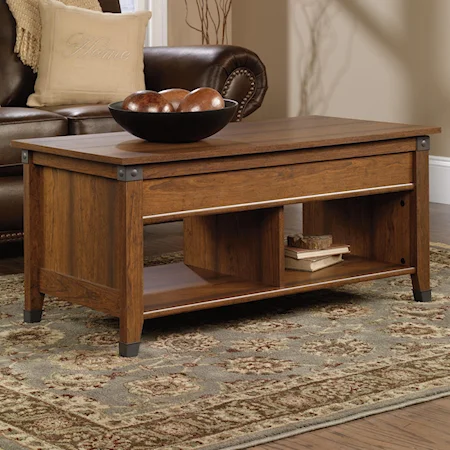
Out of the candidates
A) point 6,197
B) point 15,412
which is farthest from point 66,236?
point 6,197

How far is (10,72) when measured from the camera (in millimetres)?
4023

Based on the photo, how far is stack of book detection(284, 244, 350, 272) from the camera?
9.36 ft

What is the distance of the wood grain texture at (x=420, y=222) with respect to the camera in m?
2.88

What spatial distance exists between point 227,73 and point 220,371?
1814mm

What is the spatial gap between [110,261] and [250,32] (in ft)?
11.1

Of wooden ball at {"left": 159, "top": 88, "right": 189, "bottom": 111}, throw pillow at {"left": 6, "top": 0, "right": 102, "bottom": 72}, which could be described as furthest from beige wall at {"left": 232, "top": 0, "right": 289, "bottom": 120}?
wooden ball at {"left": 159, "top": 88, "right": 189, "bottom": 111}

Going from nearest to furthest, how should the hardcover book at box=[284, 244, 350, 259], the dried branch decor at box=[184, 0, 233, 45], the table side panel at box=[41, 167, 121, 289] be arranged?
the table side panel at box=[41, 167, 121, 289]
the hardcover book at box=[284, 244, 350, 259]
the dried branch decor at box=[184, 0, 233, 45]

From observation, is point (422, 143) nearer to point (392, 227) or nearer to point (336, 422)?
point (392, 227)

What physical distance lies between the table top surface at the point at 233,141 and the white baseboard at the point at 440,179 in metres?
1.71

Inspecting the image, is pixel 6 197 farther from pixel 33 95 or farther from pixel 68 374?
pixel 68 374

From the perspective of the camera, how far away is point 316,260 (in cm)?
287

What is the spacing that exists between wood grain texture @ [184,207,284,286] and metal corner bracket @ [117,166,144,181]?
0.45m

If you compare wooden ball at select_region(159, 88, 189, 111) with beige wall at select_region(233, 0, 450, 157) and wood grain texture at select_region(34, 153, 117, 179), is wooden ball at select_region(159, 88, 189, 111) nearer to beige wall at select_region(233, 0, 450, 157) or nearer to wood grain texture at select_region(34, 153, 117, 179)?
wood grain texture at select_region(34, 153, 117, 179)

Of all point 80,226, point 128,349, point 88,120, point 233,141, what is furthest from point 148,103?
point 88,120
